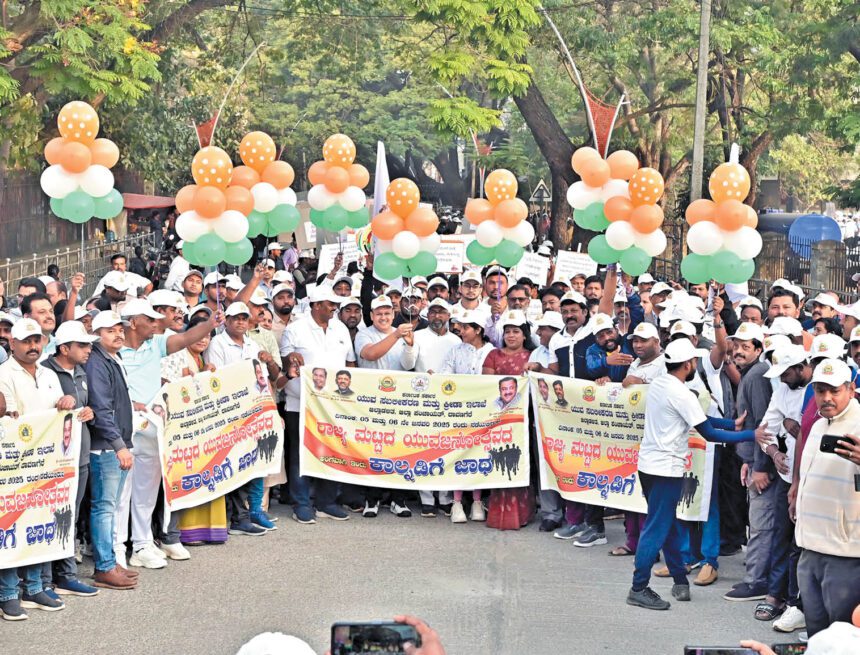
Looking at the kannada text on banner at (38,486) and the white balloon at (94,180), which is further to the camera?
the white balloon at (94,180)

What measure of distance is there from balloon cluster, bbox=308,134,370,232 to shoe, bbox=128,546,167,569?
4.65m

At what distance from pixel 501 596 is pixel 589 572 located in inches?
41.4

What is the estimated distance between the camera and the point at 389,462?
11953mm

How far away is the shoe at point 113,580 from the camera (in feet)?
31.7

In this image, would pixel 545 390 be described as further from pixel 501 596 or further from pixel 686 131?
pixel 686 131

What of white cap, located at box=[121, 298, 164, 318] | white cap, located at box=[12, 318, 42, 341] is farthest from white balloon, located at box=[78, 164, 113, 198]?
white cap, located at box=[12, 318, 42, 341]

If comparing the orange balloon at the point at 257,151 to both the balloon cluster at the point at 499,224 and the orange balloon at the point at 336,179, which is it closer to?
the orange balloon at the point at 336,179

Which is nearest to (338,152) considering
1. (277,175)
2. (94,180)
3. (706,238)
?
(277,175)

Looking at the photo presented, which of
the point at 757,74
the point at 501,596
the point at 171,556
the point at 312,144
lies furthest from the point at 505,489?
the point at 312,144

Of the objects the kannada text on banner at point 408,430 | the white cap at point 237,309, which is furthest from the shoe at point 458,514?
A: the white cap at point 237,309

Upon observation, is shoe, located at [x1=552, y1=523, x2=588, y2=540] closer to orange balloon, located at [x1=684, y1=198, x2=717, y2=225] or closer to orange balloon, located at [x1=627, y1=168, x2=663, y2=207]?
Result: orange balloon, located at [x1=684, y1=198, x2=717, y2=225]

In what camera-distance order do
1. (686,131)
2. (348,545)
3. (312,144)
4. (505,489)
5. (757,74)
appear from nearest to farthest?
(348,545)
(505,489)
(757,74)
(686,131)
(312,144)

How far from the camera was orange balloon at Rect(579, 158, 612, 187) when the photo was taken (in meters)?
12.2

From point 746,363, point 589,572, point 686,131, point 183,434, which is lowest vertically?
point 589,572
